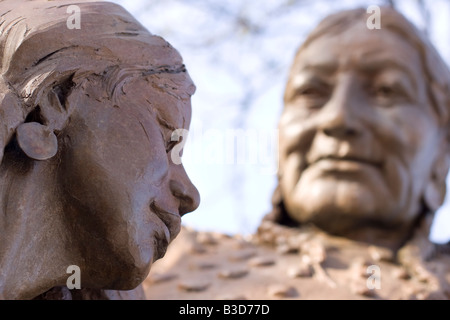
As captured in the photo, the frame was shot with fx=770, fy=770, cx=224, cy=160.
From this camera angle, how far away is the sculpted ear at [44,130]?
112 centimetres

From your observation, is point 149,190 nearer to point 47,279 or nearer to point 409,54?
point 47,279

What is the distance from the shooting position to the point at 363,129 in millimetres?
2463

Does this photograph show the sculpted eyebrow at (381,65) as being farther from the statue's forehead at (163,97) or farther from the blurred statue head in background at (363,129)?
the statue's forehead at (163,97)

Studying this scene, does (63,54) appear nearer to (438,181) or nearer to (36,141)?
(36,141)

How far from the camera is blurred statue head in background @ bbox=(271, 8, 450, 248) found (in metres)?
2.45

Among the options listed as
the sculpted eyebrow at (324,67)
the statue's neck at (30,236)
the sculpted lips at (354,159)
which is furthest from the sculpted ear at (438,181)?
the statue's neck at (30,236)

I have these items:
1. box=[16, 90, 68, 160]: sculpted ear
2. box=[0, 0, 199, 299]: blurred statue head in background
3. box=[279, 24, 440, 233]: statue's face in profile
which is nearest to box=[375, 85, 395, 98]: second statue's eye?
box=[279, 24, 440, 233]: statue's face in profile

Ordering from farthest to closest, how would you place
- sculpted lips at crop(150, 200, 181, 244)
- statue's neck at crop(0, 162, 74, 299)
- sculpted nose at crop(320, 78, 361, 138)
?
sculpted nose at crop(320, 78, 361, 138)
sculpted lips at crop(150, 200, 181, 244)
statue's neck at crop(0, 162, 74, 299)

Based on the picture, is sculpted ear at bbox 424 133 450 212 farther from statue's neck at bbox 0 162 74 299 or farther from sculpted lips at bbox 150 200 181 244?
statue's neck at bbox 0 162 74 299

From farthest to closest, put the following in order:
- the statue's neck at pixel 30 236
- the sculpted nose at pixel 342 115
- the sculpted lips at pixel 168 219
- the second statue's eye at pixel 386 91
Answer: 1. the second statue's eye at pixel 386 91
2. the sculpted nose at pixel 342 115
3. the sculpted lips at pixel 168 219
4. the statue's neck at pixel 30 236

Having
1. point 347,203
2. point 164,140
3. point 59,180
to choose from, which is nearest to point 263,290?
point 347,203

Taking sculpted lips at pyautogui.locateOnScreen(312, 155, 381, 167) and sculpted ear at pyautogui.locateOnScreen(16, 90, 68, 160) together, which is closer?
sculpted ear at pyautogui.locateOnScreen(16, 90, 68, 160)

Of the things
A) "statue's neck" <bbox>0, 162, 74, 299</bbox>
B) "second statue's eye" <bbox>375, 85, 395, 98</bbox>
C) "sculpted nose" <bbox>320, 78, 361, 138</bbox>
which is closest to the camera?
"statue's neck" <bbox>0, 162, 74, 299</bbox>

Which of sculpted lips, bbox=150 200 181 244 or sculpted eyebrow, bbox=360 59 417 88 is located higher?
sculpted eyebrow, bbox=360 59 417 88
